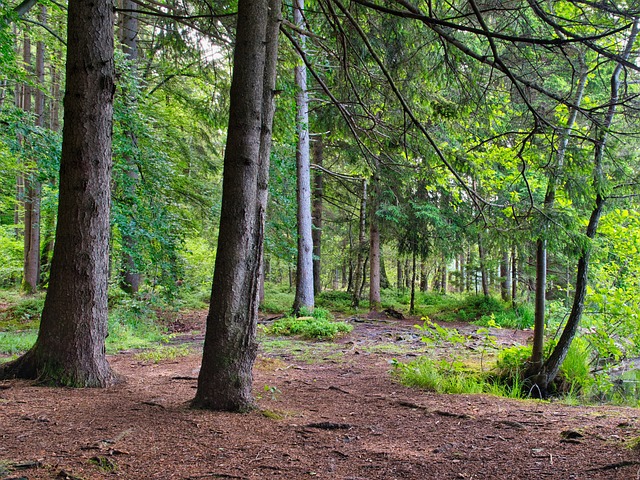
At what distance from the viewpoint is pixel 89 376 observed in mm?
4414

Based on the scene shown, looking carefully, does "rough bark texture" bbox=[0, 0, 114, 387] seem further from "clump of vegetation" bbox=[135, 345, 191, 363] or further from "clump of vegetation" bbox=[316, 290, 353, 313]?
"clump of vegetation" bbox=[316, 290, 353, 313]

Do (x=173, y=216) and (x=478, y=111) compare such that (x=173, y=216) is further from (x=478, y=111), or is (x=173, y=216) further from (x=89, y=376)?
(x=478, y=111)

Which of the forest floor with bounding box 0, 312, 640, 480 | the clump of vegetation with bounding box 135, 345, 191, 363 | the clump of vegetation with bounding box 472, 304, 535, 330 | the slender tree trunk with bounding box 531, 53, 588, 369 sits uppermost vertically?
the slender tree trunk with bounding box 531, 53, 588, 369

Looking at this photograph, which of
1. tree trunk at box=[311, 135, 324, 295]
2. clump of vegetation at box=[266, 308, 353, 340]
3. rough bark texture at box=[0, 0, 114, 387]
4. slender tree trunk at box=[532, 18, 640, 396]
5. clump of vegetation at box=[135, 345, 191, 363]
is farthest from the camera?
tree trunk at box=[311, 135, 324, 295]

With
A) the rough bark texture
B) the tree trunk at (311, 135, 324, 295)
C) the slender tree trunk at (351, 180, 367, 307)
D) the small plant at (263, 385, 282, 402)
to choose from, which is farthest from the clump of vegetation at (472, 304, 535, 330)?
the rough bark texture

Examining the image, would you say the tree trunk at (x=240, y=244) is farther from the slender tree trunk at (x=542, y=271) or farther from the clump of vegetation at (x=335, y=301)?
the clump of vegetation at (x=335, y=301)

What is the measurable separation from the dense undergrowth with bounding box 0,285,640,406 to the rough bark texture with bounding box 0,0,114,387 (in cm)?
273

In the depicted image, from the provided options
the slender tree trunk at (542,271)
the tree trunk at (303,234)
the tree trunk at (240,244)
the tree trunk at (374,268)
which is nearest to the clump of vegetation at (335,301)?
the tree trunk at (374,268)

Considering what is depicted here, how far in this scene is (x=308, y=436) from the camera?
3.38 metres

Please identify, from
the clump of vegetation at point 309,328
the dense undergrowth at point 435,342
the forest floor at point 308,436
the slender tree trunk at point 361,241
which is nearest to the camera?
the forest floor at point 308,436

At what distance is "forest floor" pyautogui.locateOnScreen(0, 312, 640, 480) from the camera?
8.45 feet

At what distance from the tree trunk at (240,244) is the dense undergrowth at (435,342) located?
2.65 meters

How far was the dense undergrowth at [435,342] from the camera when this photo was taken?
17.5 feet

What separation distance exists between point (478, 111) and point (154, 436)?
5065mm
